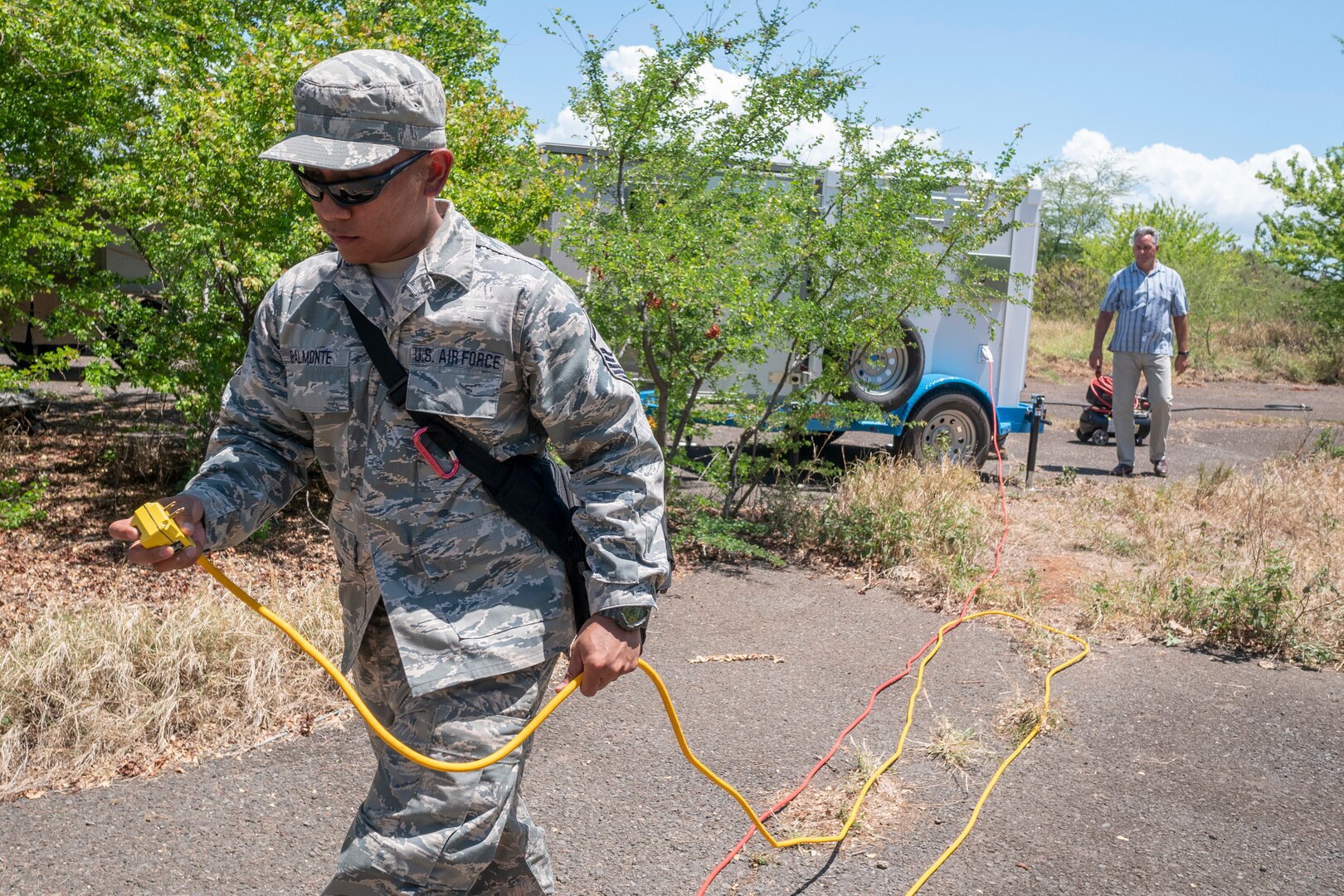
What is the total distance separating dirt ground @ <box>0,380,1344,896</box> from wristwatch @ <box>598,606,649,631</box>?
135 centimetres

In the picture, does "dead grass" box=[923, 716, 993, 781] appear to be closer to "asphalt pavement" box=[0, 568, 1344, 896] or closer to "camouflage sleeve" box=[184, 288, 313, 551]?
"asphalt pavement" box=[0, 568, 1344, 896]

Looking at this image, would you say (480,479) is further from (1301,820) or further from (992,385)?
(992,385)

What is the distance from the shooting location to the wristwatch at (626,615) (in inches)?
89.4

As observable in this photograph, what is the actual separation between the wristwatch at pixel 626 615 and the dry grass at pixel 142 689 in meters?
2.33

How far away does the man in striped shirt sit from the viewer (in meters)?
10.1

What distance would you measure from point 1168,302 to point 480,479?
9.19 metres

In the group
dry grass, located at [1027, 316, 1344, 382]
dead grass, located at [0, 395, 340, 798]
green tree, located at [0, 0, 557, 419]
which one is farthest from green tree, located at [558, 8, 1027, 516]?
dry grass, located at [1027, 316, 1344, 382]

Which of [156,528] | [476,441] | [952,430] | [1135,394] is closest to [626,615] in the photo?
[476,441]

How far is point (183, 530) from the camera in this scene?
7.39 ft

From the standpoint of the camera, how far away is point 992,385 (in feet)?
31.9

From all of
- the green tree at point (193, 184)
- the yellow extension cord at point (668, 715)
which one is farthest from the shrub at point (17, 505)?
the yellow extension cord at point (668, 715)

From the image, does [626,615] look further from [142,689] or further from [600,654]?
[142,689]

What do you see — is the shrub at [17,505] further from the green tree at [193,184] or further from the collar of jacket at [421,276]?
the collar of jacket at [421,276]

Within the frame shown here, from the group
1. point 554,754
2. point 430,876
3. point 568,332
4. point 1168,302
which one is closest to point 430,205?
point 568,332
